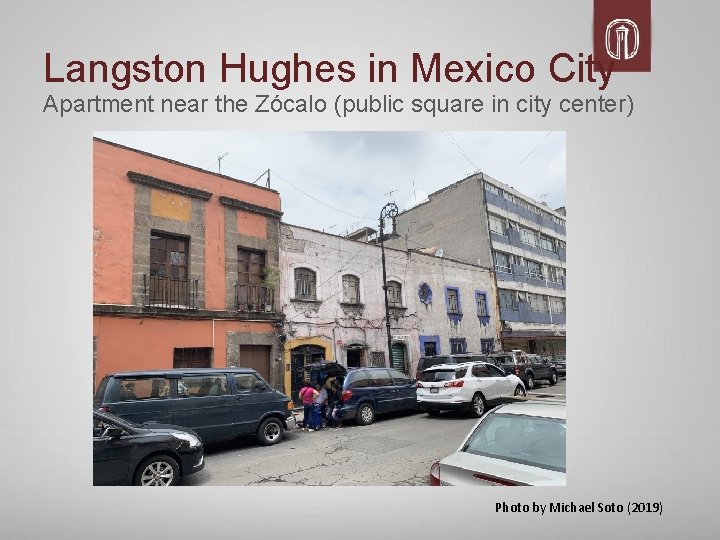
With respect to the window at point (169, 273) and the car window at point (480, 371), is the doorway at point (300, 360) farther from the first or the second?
the car window at point (480, 371)

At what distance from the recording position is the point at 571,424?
154 inches

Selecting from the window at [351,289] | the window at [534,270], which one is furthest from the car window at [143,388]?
the window at [534,270]

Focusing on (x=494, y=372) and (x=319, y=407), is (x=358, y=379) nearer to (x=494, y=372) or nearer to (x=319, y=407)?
(x=319, y=407)

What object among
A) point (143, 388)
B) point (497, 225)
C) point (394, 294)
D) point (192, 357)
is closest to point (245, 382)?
point (192, 357)

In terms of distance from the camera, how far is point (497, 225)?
45.1ft

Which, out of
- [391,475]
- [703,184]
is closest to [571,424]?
[391,475]

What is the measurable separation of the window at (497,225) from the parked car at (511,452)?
29.7 feet

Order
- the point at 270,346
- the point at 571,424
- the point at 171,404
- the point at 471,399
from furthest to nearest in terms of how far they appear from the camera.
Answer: the point at 270,346 → the point at 471,399 → the point at 171,404 → the point at 571,424

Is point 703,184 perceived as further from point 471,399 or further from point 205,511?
point 205,511

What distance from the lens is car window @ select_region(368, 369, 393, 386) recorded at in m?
8.55

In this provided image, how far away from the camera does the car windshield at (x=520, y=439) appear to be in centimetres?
340

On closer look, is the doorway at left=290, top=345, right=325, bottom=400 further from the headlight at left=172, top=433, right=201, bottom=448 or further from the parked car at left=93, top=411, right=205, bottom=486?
the parked car at left=93, top=411, right=205, bottom=486

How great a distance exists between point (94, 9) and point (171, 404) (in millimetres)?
4738

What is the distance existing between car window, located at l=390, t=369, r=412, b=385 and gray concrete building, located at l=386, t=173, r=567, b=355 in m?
2.82
